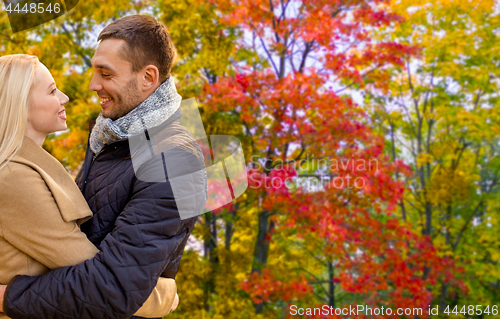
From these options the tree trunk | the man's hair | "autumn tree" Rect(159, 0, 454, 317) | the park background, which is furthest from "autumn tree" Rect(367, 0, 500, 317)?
the man's hair

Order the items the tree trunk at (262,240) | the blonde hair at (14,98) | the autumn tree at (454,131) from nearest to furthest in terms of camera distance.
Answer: the blonde hair at (14,98) → the tree trunk at (262,240) → the autumn tree at (454,131)

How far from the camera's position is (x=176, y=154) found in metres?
1.13

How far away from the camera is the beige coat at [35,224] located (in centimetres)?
102

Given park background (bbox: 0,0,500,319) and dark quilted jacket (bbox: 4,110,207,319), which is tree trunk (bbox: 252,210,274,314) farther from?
dark quilted jacket (bbox: 4,110,207,319)

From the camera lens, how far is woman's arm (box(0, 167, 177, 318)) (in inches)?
40.2

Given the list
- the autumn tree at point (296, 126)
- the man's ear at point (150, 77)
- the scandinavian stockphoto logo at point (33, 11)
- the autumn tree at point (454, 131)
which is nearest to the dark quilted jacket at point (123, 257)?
the man's ear at point (150, 77)

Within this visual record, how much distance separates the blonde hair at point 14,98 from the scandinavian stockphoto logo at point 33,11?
4.00 metres

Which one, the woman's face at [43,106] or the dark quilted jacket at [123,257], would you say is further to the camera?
the woman's face at [43,106]

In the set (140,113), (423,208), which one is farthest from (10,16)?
(423,208)

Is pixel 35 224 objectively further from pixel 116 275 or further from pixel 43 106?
pixel 43 106

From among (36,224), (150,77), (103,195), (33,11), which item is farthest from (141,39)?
(33,11)

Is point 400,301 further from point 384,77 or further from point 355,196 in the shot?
point 384,77

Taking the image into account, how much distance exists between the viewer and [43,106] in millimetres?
1217

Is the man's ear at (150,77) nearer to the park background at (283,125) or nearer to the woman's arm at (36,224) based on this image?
the woman's arm at (36,224)
